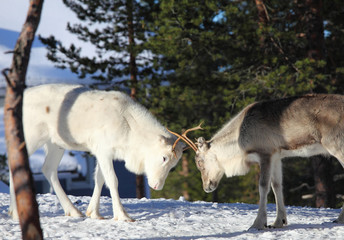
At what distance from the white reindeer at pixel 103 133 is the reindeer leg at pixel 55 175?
23mm

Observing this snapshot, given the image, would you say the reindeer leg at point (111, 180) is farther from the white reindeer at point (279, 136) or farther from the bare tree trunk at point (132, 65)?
the bare tree trunk at point (132, 65)

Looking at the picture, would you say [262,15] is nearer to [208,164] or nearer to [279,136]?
[208,164]

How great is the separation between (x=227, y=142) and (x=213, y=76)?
30.8 feet

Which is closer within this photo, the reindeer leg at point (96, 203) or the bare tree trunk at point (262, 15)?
the reindeer leg at point (96, 203)

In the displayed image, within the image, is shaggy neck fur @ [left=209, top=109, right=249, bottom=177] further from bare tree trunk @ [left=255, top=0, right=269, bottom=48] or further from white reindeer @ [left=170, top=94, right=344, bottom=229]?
bare tree trunk @ [left=255, top=0, right=269, bottom=48]

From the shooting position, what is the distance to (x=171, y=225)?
7117 millimetres

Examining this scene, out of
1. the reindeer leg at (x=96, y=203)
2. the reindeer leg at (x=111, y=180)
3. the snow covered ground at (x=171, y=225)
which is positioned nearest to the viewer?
the snow covered ground at (x=171, y=225)

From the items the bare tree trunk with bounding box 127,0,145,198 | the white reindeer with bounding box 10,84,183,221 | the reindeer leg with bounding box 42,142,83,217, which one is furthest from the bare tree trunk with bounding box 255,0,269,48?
the reindeer leg with bounding box 42,142,83,217

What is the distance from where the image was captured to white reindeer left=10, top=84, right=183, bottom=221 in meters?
7.41

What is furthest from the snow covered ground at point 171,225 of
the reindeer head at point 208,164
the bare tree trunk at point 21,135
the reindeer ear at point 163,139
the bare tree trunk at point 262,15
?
the bare tree trunk at point 262,15

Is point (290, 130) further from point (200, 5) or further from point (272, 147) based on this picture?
point (200, 5)

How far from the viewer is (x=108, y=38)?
57.8 ft

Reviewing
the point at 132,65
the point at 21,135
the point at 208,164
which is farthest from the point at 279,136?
the point at 132,65

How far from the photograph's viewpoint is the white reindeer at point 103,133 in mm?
7414
